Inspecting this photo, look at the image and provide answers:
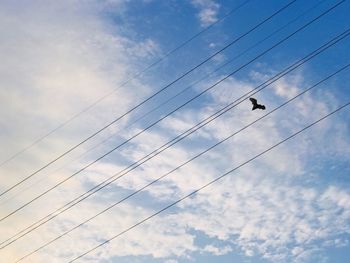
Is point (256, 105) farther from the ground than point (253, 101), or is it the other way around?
point (253, 101)

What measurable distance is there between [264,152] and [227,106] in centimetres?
225

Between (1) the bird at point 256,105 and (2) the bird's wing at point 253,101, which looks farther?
(2) the bird's wing at point 253,101

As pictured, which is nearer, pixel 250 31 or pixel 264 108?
pixel 250 31

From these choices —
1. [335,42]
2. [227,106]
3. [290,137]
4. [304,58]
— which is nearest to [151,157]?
[227,106]

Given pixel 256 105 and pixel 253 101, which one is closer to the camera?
pixel 256 105

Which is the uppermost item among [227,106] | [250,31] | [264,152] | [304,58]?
[250,31]

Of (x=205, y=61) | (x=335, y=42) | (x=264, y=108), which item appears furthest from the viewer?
(x=264, y=108)

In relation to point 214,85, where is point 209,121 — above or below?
below

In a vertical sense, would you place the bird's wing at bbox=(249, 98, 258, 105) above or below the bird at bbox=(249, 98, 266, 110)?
above

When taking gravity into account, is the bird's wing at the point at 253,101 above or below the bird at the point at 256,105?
above

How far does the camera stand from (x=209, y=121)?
17.9m

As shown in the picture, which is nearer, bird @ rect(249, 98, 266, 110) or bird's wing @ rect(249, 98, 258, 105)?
bird @ rect(249, 98, 266, 110)

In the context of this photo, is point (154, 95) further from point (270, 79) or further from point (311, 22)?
point (311, 22)

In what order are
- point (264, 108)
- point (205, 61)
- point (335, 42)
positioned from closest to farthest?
point (335, 42)
point (205, 61)
point (264, 108)
